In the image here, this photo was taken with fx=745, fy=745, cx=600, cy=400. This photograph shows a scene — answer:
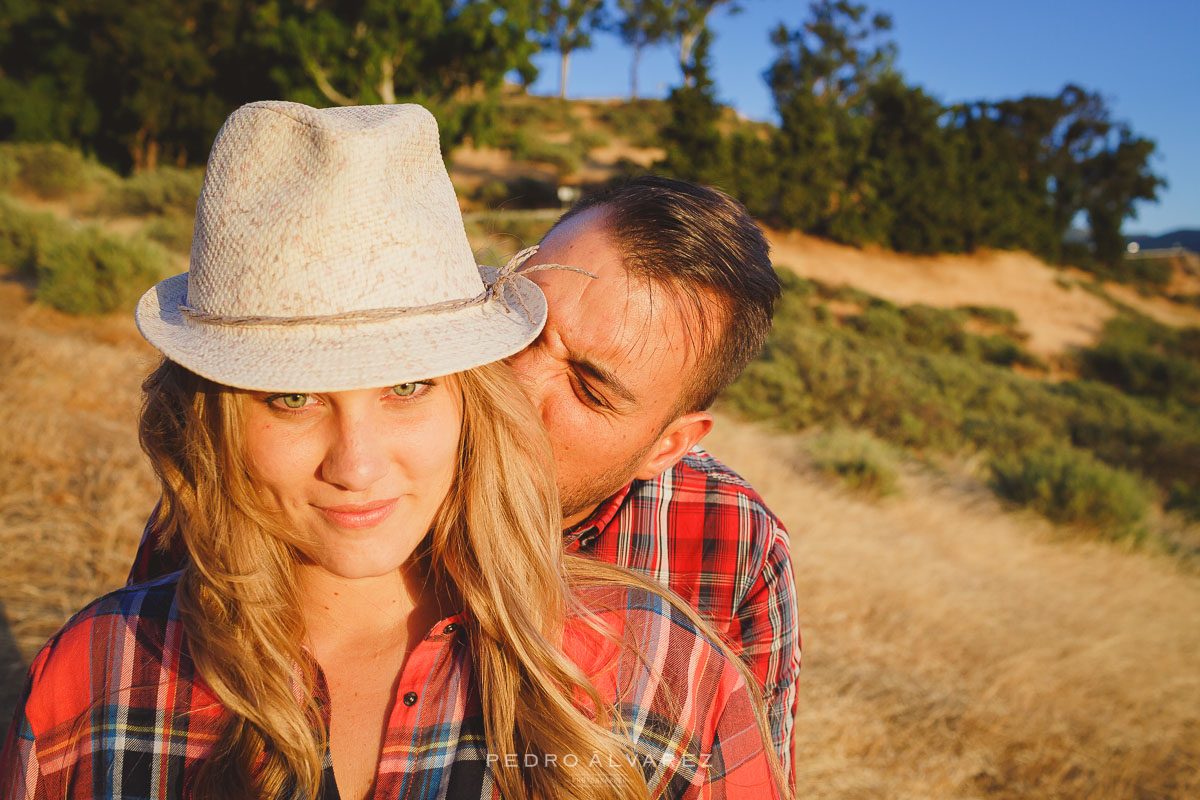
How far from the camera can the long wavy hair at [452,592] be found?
128 centimetres

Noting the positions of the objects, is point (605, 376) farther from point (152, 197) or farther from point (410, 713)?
point (152, 197)

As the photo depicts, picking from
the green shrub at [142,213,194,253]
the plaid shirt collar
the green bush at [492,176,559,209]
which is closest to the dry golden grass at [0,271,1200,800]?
the plaid shirt collar

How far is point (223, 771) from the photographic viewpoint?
1.28 metres

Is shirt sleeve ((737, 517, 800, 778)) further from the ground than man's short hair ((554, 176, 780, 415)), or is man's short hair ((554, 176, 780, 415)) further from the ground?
man's short hair ((554, 176, 780, 415))

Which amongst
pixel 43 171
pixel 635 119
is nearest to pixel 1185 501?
pixel 43 171

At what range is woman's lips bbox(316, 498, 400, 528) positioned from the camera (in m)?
1.24

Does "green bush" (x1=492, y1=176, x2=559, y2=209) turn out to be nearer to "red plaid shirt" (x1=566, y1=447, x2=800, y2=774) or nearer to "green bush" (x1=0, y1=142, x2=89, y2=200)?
"green bush" (x1=0, y1=142, x2=89, y2=200)

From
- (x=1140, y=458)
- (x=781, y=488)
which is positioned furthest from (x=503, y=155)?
(x=781, y=488)

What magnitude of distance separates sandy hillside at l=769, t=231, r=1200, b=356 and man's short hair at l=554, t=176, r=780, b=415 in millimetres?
24412

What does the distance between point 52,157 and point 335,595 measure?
70.6ft

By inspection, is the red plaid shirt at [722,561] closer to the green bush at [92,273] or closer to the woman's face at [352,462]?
the woman's face at [352,462]

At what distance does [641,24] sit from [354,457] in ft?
177

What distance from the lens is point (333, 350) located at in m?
1.15

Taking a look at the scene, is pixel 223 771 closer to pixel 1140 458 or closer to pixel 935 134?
pixel 1140 458
